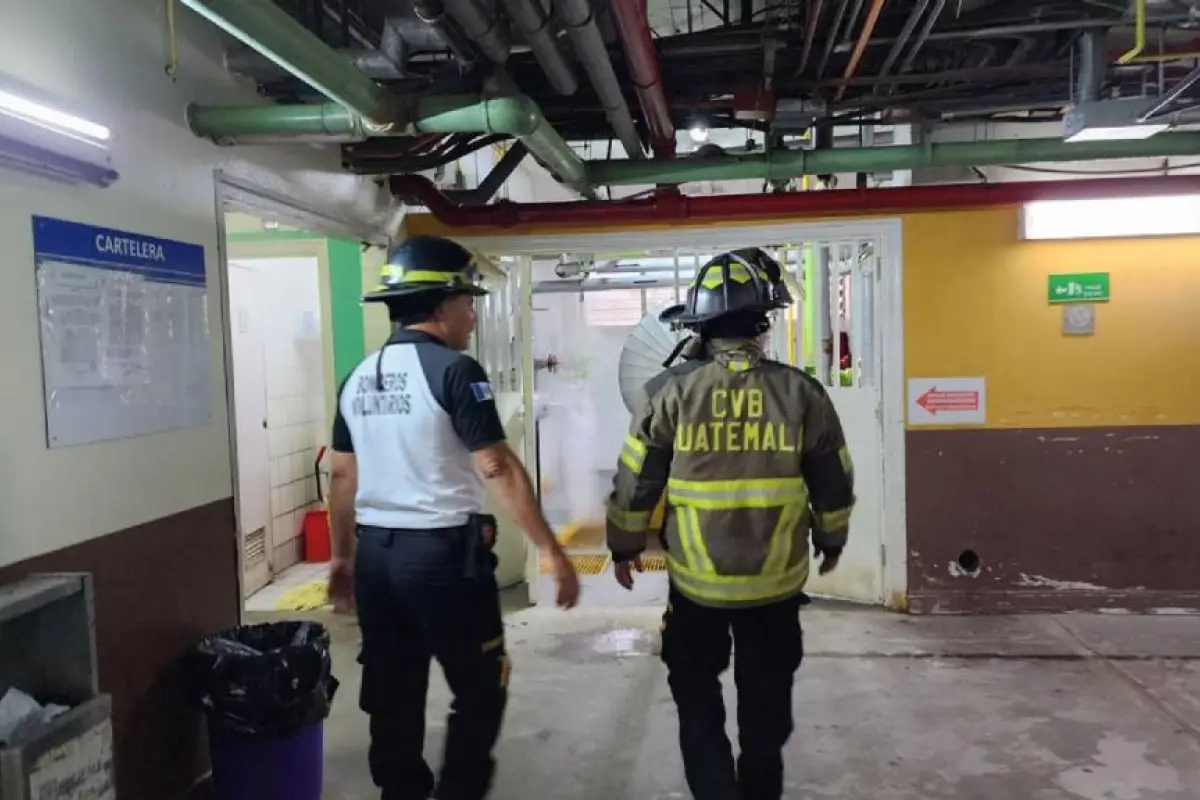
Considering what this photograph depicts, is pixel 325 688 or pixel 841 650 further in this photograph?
pixel 841 650

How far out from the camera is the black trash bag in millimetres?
2389

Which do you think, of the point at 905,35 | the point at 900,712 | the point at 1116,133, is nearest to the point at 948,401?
the point at 1116,133

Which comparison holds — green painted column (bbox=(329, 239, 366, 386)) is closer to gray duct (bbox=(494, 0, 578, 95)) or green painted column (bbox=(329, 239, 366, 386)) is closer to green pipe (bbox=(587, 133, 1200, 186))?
green pipe (bbox=(587, 133, 1200, 186))

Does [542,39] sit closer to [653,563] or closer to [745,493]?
[745,493]

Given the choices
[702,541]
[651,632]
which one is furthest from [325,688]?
[651,632]

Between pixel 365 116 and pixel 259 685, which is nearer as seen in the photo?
pixel 259 685

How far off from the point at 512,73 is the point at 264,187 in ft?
3.36

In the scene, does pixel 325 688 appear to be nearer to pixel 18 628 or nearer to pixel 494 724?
pixel 494 724

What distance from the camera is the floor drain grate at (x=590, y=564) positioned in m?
5.55

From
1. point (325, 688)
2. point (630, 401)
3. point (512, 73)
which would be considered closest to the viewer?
point (325, 688)

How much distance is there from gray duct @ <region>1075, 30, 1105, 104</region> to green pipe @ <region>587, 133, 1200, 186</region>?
0.66 m

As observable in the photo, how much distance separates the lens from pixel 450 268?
2.36 meters

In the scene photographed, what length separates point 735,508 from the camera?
2180mm

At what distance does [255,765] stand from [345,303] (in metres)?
3.03
